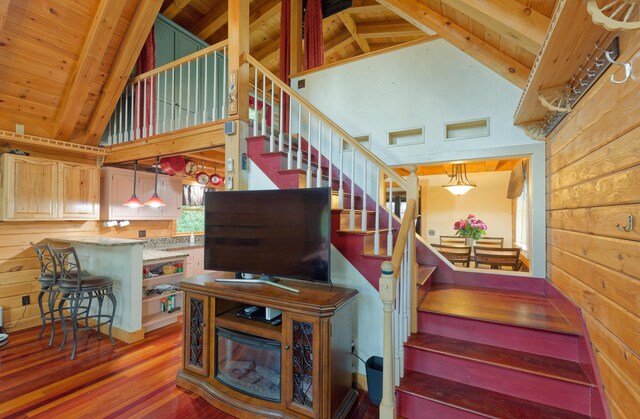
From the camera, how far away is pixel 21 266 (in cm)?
354

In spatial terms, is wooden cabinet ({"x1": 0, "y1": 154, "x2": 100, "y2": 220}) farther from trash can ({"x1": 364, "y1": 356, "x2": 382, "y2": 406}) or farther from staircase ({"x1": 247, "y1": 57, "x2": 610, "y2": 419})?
trash can ({"x1": 364, "y1": 356, "x2": 382, "y2": 406})

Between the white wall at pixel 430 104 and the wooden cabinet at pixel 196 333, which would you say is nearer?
the wooden cabinet at pixel 196 333

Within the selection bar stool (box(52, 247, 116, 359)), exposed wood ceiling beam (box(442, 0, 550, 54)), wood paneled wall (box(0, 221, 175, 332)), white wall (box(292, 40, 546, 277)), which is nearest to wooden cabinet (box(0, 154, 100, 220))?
wood paneled wall (box(0, 221, 175, 332))

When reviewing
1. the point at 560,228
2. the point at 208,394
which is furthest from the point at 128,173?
the point at 560,228

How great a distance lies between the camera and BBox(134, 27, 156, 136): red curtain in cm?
371

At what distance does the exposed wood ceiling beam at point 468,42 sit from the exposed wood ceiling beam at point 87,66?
297cm

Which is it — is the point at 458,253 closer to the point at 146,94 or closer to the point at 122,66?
the point at 146,94

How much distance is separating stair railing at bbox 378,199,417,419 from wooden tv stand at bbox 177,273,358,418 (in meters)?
0.34

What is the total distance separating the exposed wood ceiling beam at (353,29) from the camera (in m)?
5.11

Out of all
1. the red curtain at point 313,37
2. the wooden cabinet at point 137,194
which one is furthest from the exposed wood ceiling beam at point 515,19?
the wooden cabinet at point 137,194

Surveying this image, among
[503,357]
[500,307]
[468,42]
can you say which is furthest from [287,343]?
[468,42]

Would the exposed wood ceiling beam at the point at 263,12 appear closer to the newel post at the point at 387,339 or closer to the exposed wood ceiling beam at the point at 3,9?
the exposed wood ceiling beam at the point at 3,9

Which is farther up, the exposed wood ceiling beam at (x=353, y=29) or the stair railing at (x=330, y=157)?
the exposed wood ceiling beam at (x=353, y=29)

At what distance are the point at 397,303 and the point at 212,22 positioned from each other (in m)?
5.39
